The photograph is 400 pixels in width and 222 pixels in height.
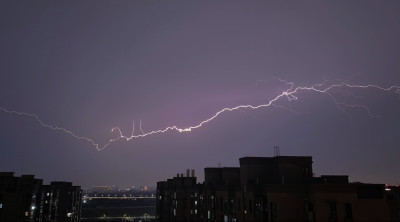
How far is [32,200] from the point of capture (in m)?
68.2

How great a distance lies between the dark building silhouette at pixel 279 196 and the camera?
106ft

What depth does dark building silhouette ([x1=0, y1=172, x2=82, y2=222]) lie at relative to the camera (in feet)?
191

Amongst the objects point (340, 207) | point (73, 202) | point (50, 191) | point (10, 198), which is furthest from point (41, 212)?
point (340, 207)

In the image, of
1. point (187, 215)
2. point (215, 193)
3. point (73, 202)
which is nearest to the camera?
point (215, 193)

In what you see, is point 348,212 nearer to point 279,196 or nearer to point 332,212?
point 332,212

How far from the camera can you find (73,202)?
348ft

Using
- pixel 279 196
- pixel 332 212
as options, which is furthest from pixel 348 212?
pixel 279 196

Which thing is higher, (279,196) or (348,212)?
(279,196)

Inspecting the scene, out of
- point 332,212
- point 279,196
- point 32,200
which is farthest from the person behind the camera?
point 32,200

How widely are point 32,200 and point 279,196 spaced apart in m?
54.8

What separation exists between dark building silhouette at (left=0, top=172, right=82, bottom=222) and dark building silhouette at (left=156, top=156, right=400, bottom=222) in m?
32.6

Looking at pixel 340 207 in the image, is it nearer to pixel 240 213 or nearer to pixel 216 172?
pixel 240 213

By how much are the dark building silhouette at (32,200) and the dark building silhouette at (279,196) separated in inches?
1282

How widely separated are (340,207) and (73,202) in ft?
311
